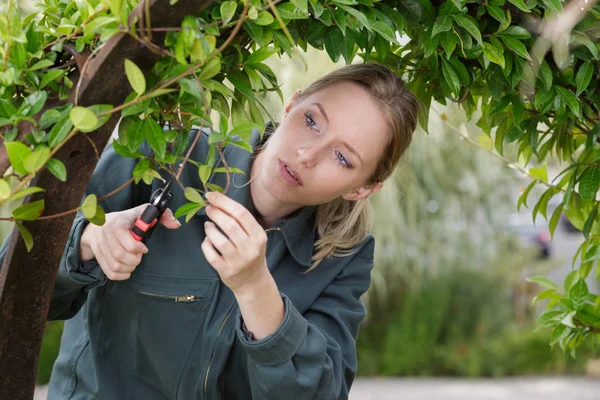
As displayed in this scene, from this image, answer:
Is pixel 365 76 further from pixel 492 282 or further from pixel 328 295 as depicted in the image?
pixel 492 282

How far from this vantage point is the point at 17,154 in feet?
3.01

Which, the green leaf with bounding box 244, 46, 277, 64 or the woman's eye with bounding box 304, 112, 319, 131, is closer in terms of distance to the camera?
the green leaf with bounding box 244, 46, 277, 64

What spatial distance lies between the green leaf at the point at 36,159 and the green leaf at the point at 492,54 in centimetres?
67

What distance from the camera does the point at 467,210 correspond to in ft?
21.7

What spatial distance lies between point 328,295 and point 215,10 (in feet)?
2.57

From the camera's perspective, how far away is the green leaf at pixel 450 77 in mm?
1279

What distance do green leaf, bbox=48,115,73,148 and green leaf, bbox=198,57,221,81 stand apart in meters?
0.17

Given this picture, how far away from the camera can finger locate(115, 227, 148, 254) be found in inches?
47.9

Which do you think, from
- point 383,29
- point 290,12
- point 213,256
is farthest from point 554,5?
point 213,256

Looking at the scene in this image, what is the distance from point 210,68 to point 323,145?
17.5 inches

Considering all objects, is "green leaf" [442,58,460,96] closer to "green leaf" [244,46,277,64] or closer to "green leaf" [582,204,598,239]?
"green leaf" [244,46,277,64]

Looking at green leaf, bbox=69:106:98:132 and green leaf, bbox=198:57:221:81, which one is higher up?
green leaf, bbox=198:57:221:81

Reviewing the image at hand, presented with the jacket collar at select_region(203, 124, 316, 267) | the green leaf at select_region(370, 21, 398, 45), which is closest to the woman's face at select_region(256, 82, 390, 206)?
the jacket collar at select_region(203, 124, 316, 267)

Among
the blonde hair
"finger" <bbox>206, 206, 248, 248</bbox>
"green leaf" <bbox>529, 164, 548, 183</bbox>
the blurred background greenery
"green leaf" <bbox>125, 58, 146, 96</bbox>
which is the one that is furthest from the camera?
the blurred background greenery
